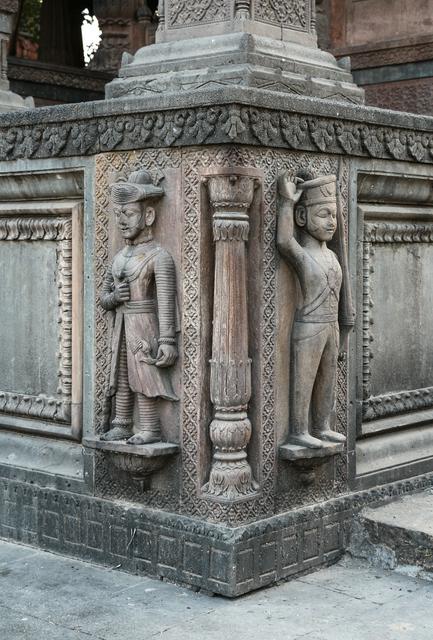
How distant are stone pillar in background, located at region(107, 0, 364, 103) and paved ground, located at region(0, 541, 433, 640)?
2.60 m

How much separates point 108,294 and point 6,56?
16.5 feet

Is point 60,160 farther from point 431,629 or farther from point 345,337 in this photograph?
point 431,629

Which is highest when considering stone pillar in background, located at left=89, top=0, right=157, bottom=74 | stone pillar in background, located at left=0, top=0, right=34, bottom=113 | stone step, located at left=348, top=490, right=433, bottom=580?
stone pillar in background, located at left=89, top=0, right=157, bottom=74

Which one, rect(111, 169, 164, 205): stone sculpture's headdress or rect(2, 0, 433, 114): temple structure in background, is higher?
rect(2, 0, 433, 114): temple structure in background

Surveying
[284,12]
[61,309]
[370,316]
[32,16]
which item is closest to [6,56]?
[61,309]

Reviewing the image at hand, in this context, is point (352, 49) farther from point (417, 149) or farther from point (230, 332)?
point (230, 332)

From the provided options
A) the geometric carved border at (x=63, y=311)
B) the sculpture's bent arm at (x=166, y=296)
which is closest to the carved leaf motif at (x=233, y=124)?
the sculpture's bent arm at (x=166, y=296)

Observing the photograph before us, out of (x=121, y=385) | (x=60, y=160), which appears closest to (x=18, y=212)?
(x=60, y=160)

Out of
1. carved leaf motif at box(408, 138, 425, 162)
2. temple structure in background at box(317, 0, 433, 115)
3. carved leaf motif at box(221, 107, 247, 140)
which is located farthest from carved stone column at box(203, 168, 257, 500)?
temple structure in background at box(317, 0, 433, 115)

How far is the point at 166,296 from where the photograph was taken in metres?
5.85

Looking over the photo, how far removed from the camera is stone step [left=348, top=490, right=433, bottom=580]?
19.8ft

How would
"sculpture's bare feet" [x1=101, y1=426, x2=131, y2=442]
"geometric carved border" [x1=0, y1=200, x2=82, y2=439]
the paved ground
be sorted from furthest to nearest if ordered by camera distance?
1. "geometric carved border" [x1=0, y1=200, x2=82, y2=439]
2. "sculpture's bare feet" [x1=101, y1=426, x2=131, y2=442]
3. the paved ground

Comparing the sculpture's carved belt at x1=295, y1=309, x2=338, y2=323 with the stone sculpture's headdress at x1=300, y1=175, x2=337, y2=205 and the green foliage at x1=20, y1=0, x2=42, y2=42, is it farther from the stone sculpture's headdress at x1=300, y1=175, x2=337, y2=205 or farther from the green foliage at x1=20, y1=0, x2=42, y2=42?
the green foliage at x1=20, y1=0, x2=42, y2=42

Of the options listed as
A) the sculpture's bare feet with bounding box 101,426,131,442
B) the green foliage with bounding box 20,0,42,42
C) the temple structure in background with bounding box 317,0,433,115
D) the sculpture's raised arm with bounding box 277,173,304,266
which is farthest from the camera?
the green foliage with bounding box 20,0,42,42
